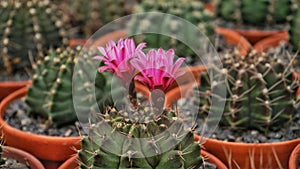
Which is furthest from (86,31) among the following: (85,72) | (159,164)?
(159,164)

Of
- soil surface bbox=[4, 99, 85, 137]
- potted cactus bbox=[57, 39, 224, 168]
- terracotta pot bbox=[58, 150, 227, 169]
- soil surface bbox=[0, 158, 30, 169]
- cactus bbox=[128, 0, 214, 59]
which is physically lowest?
soil surface bbox=[0, 158, 30, 169]

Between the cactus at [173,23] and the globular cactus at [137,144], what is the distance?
3.21 ft

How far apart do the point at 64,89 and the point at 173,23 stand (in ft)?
2.13

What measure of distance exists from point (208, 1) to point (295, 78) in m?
1.72

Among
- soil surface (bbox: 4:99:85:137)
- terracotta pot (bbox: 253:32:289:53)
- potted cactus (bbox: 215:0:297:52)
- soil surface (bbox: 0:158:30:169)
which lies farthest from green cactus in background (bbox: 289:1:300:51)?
soil surface (bbox: 0:158:30:169)

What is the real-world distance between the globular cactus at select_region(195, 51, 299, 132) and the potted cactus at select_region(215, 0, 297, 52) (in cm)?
80

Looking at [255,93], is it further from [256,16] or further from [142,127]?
[256,16]

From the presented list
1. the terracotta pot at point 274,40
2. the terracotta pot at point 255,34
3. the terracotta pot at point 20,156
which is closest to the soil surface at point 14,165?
the terracotta pot at point 20,156

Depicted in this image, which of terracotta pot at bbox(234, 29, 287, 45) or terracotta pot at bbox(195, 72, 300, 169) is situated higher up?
terracotta pot at bbox(234, 29, 287, 45)

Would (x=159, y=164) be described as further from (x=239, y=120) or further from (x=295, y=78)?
(x=295, y=78)

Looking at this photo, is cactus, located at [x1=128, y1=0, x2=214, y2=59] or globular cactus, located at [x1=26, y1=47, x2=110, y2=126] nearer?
globular cactus, located at [x1=26, y1=47, x2=110, y2=126]

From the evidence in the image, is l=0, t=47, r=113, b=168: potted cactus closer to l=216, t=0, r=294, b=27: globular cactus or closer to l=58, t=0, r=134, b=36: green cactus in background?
l=58, t=0, r=134, b=36: green cactus in background

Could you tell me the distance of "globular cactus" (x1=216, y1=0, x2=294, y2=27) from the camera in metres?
2.73

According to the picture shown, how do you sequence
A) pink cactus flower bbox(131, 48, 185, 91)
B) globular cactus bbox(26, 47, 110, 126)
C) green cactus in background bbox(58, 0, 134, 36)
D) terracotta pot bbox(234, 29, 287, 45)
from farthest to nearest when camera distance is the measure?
green cactus in background bbox(58, 0, 134, 36) → terracotta pot bbox(234, 29, 287, 45) → globular cactus bbox(26, 47, 110, 126) → pink cactus flower bbox(131, 48, 185, 91)
